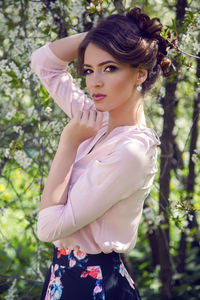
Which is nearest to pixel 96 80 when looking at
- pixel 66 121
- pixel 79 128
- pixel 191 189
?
pixel 79 128

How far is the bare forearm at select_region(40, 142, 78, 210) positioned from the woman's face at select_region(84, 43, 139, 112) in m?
0.19

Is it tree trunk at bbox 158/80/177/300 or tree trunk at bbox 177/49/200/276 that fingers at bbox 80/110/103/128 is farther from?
tree trunk at bbox 177/49/200/276

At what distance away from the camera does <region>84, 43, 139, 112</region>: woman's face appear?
1.56 metres

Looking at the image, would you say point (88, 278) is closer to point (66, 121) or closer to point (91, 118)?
point (91, 118)

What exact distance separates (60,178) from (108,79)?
372 mm

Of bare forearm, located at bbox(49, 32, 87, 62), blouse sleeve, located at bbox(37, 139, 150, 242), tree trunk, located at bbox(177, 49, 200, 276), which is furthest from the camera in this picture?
tree trunk, located at bbox(177, 49, 200, 276)

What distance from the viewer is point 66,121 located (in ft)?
8.05

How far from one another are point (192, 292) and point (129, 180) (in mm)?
2089

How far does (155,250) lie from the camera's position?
11.3 feet

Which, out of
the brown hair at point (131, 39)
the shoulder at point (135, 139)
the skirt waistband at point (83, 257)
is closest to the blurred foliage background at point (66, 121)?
the brown hair at point (131, 39)

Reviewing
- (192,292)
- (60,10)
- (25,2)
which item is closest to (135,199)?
(60,10)

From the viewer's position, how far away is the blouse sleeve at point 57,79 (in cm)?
185

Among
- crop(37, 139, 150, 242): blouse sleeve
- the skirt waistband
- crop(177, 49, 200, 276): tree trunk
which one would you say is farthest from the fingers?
crop(177, 49, 200, 276): tree trunk

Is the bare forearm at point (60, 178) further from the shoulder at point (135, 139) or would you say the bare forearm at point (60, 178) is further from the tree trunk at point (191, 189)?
the tree trunk at point (191, 189)
